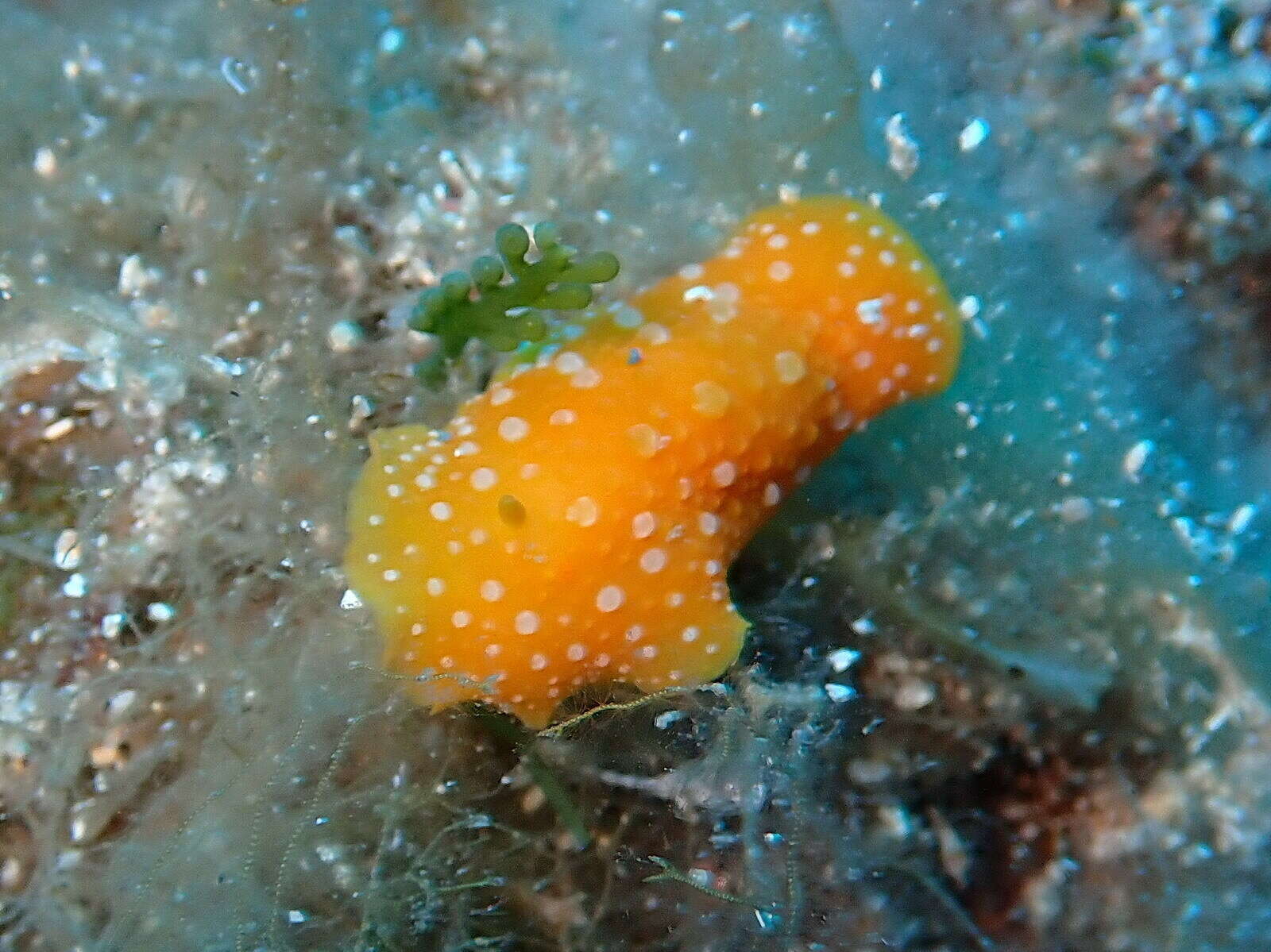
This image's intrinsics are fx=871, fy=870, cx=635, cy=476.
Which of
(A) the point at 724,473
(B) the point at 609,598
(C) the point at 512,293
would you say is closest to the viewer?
(B) the point at 609,598

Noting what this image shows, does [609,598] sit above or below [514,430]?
below

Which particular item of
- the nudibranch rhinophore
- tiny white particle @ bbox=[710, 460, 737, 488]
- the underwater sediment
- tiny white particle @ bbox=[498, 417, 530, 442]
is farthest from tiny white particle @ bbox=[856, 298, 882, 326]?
tiny white particle @ bbox=[498, 417, 530, 442]

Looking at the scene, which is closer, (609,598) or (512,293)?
(609,598)

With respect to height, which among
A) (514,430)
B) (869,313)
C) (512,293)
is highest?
(512,293)

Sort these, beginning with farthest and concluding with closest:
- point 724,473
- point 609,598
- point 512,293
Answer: point 512,293, point 724,473, point 609,598

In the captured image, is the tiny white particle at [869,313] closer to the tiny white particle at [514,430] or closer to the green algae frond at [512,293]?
the green algae frond at [512,293]

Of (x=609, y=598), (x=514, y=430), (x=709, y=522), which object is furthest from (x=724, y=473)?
(x=514, y=430)

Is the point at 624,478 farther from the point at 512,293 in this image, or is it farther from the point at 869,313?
the point at 869,313
